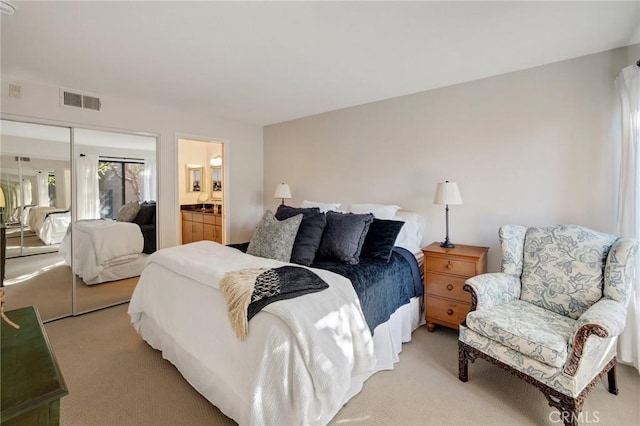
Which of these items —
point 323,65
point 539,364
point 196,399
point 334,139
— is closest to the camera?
point 539,364

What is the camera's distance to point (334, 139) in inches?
160

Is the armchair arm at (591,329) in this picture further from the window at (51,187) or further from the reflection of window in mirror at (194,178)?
the reflection of window in mirror at (194,178)

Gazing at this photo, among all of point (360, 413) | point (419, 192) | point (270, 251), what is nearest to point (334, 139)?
point (419, 192)

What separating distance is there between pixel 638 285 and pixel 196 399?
3.07 meters

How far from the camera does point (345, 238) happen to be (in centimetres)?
265

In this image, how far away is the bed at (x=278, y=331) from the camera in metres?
1.46

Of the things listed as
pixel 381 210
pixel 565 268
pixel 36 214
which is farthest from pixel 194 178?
pixel 565 268

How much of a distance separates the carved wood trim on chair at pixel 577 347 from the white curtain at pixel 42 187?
444 centimetres

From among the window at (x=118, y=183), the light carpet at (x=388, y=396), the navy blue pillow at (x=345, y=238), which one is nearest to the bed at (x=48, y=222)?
the window at (x=118, y=183)

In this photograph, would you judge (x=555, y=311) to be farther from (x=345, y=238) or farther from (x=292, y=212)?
(x=292, y=212)

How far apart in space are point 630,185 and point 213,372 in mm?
3028

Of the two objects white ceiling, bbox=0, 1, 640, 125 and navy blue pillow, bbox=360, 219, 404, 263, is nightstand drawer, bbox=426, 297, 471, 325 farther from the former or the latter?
white ceiling, bbox=0, 1, 640, 125

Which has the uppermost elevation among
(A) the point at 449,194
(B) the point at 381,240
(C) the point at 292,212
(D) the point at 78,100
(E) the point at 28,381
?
(D) the point at 78,100

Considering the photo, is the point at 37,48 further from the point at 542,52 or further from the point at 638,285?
the point at 638,285
